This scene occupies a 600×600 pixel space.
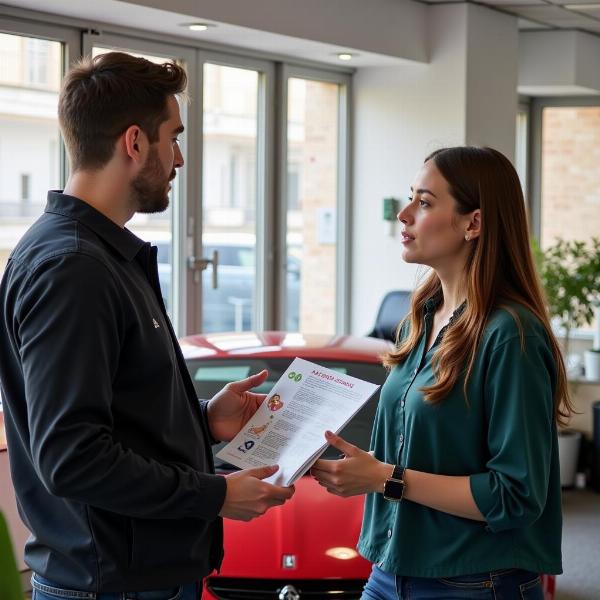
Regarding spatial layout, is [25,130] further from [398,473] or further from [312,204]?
[398,473]

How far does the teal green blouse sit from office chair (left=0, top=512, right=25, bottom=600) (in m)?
1.05

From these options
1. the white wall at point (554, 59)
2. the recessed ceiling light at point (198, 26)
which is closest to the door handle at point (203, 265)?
the recessed ceiling light at point (198, 26)

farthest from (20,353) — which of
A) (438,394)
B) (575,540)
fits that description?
(575,540)

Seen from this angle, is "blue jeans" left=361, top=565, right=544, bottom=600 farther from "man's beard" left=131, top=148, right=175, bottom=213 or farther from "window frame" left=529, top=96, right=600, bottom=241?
"window frame" left=529, top=96, right=600, bottom=241

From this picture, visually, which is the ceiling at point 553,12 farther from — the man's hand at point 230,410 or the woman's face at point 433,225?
the man's hand at point 230,410

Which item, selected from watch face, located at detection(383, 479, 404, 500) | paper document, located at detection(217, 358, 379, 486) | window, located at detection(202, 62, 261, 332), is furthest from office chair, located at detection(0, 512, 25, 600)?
window, located at detection(202, 62, 261, 332)

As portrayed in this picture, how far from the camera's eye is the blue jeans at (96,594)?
1.72 metres

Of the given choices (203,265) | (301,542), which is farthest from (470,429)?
(203,265)

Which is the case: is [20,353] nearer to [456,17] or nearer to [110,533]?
[110,533]

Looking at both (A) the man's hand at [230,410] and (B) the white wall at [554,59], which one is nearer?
(A) the man's hand at [230,410]

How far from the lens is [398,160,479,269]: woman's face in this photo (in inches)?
84.0

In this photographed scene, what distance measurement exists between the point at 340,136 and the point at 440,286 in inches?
197

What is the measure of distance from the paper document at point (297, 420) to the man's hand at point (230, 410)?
0.05 metres

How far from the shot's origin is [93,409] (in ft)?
5.32
